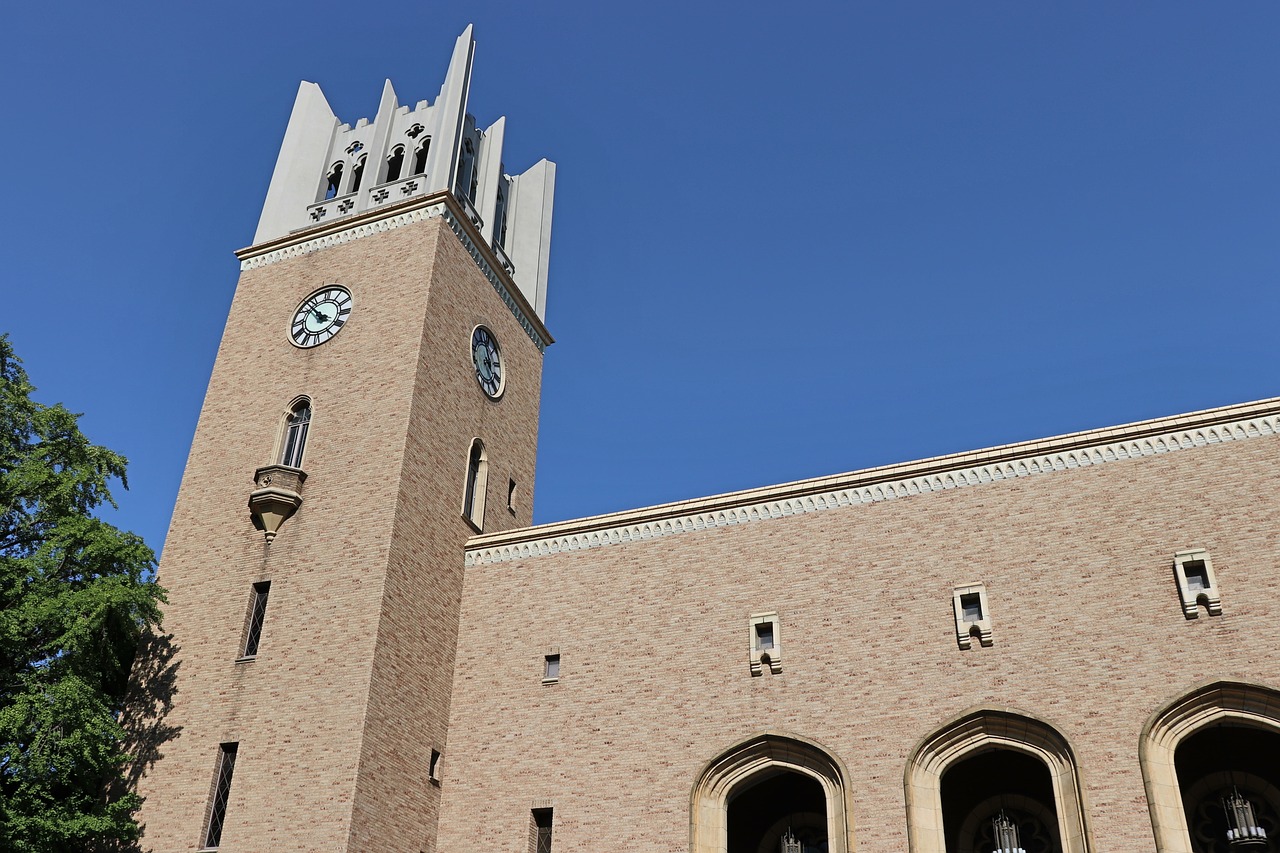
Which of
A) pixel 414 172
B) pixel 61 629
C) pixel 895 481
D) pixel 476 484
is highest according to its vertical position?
pixel 414 172

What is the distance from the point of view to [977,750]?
59.7 ft

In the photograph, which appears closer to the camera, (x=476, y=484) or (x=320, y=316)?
(x=476, y=484)

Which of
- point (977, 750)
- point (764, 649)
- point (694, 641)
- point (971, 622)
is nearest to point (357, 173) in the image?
point (694, 641)

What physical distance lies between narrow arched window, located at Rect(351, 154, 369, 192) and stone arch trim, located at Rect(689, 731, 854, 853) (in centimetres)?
1778

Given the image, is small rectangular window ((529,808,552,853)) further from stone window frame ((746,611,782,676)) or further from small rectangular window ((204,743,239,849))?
small rectangular window ((204,743,239,849))

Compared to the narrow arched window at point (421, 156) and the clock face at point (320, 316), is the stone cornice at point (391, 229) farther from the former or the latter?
the narrow arched window at point (421, 156)

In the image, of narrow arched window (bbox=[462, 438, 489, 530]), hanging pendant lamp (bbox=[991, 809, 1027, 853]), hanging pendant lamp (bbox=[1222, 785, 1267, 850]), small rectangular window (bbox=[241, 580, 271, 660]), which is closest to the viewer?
hanging pendant lamp (bbox=[1222, 785, 1267, 850])

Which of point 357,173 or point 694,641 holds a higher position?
point 357,173

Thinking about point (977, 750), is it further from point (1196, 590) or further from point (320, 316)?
point (320, 316)

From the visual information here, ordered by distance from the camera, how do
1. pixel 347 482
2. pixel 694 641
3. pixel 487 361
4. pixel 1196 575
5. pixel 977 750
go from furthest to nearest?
pixel 487 361 → pixel 347 482 → pixel 694 641 → pixel 977 750 → pixel 1196 575

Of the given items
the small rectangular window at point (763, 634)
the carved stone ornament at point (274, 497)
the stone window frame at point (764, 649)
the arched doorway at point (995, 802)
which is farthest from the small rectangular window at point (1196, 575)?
the carved stone ornament at point (274, 497)

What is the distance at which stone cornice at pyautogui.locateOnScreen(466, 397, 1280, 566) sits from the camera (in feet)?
63.1

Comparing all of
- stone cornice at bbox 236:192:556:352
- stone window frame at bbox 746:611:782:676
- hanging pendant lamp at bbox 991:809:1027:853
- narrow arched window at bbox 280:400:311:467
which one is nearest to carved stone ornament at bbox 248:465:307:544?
narrow arched window at bbox 280:400:311:467

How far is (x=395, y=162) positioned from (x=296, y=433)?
8732 mm
